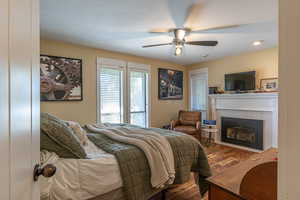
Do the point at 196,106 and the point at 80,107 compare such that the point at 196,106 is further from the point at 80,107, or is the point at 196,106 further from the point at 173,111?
the point at 80,107

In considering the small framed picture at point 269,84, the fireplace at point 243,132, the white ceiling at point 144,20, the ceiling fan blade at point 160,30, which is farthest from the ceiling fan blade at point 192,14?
the fireplace at point 243,132

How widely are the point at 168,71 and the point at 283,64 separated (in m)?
Result: 4.74

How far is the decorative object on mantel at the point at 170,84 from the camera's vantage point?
494 centimetres

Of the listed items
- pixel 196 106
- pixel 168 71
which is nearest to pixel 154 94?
pixel 168 71

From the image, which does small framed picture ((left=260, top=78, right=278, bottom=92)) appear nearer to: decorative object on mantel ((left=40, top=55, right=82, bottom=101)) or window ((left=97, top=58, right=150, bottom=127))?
window ((left=97, top=58, right=150, bottom=127))

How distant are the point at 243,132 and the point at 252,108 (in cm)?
67

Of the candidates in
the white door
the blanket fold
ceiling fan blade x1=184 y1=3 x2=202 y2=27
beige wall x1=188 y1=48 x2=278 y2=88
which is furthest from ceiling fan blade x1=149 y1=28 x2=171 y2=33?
beige wall x1=188 y1=48 x2=278 y2=88

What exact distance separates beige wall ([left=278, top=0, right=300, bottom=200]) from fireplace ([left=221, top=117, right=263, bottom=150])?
4.08m

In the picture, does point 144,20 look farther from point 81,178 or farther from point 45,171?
point 45,171

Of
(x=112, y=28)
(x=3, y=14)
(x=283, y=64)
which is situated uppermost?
(x=112, y=28)

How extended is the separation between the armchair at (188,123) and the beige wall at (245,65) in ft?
3.76

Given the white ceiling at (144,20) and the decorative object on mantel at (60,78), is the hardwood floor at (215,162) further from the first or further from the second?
the decorative object on mantel at (60,78)

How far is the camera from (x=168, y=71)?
511cm

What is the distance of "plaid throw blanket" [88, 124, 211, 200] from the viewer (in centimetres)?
158
